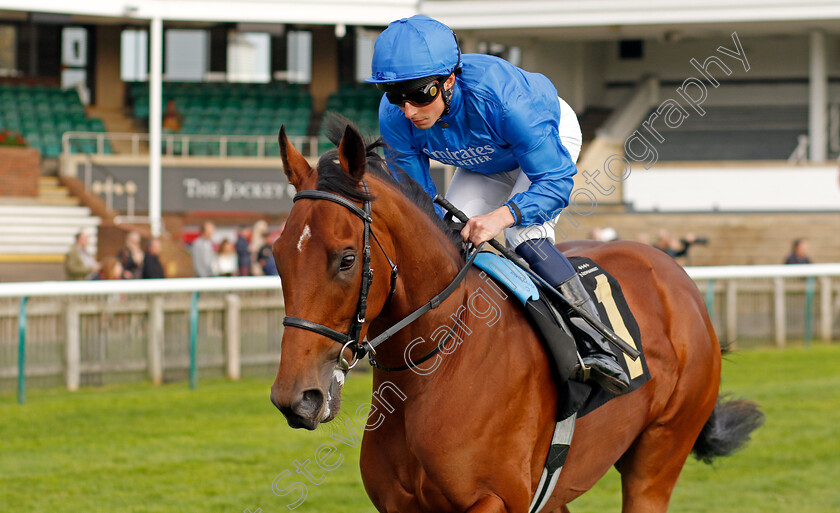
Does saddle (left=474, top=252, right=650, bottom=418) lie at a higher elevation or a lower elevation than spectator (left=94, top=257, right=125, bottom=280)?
higher

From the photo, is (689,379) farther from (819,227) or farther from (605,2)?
(605,2)

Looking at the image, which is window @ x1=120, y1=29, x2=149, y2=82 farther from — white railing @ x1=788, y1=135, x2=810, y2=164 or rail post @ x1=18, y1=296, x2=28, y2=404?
rail post @ x1=18, y1=296, x2=28, y2=404

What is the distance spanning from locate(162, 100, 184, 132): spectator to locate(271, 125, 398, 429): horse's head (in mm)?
16348

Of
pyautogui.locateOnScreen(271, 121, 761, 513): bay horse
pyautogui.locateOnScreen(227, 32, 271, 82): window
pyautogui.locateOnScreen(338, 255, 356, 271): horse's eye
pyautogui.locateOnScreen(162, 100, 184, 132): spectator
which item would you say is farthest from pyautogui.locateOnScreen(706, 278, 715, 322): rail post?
pyautogui.locateOnScreen(227, 32, 271, 82): window

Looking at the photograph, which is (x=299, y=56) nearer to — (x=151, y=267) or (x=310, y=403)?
(x=151, y=267)

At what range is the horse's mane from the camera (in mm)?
2299

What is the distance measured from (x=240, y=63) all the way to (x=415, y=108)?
64.5 feet

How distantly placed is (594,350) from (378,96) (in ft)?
56.7

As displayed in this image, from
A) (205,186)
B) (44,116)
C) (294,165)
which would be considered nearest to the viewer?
(294,165)

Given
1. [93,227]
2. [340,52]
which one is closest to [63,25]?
[340,52]

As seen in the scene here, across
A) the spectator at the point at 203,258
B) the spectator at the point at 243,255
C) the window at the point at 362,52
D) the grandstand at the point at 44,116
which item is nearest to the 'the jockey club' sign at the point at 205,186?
the grandstand at the point at 44,116

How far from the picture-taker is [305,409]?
83.0 inches

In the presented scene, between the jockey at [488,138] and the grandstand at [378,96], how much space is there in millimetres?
10028

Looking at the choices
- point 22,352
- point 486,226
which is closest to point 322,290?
point 486,226
